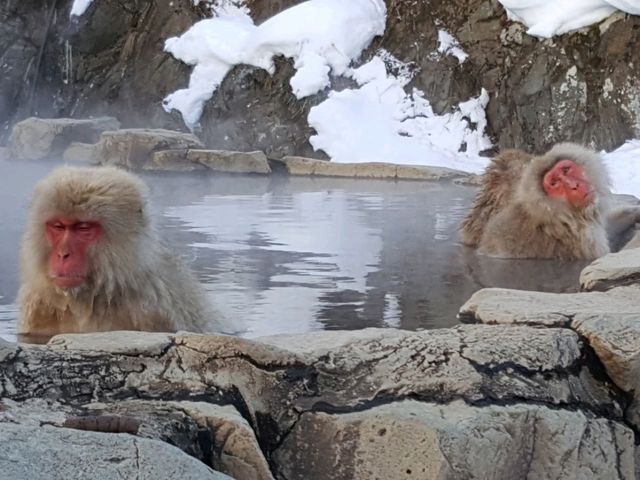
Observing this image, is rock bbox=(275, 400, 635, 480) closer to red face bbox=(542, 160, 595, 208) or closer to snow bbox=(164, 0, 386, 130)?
red face bbox=(542, 160, 595, 208)

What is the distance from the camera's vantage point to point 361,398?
7.25 ft

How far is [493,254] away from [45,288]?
271cm

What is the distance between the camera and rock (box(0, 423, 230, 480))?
1.58 m

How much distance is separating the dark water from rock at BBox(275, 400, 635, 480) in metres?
1.24

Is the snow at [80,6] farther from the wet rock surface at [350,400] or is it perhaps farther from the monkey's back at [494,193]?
the wet rock surface at [350,400]

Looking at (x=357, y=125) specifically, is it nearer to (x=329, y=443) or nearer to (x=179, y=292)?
(x=179, y=292)

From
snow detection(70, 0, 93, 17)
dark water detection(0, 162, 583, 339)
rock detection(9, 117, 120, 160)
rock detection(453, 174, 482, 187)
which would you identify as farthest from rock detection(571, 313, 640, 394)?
snow detection(70, 0, 93, 17)

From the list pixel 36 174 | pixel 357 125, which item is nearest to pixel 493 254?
pixel 36 174

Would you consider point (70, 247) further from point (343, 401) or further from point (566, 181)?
point (566, 181)

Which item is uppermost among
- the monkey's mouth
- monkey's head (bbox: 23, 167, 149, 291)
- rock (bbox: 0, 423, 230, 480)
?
monkey's head (bbox: 23, 167, 149, 291)

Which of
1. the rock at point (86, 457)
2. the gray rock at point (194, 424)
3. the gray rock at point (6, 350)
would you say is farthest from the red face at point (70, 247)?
the rock at point (86, 457)

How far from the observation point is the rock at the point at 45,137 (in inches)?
489

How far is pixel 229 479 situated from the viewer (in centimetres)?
174

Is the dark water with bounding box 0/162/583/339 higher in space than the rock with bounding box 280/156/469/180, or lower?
lower
